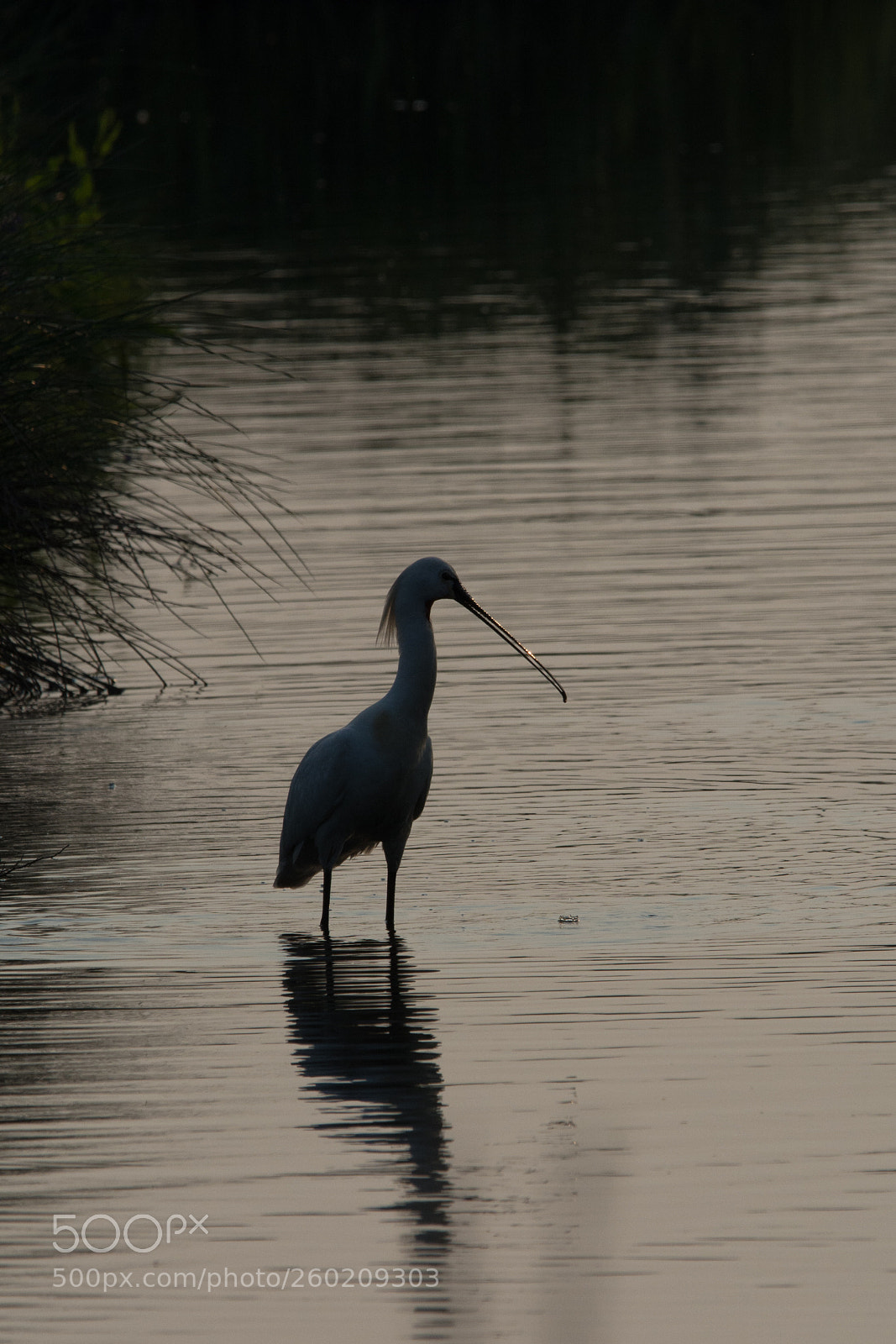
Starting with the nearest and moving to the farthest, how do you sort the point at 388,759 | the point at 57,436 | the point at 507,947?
the point at 507,947 → the point at 388,759 → the point at 57,436

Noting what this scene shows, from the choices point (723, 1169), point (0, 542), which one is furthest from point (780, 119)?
point (723, 1169)

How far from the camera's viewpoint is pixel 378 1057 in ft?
25.3

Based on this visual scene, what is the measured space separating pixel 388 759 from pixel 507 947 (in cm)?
85

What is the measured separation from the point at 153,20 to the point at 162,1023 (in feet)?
158

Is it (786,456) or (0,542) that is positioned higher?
(0,542)

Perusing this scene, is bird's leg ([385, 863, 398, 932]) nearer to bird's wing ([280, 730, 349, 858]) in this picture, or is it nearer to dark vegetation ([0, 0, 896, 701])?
bird's wing ([280, 730, 349, 858])

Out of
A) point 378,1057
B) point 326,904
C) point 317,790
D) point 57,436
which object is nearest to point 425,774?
point 317,790

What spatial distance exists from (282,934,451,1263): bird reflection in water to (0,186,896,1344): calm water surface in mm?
17

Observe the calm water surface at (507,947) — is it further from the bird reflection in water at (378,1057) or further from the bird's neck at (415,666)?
the bird's neck at (415,666)

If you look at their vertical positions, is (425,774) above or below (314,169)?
above

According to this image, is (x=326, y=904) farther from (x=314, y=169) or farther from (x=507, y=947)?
(x=314, y=169)

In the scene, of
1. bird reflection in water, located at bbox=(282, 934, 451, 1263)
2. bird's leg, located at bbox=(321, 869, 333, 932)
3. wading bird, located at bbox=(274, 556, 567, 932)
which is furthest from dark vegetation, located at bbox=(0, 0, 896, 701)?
bird reflection in water, located at bbox=(282, 934, 451, 1263)

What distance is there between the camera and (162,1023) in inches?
320

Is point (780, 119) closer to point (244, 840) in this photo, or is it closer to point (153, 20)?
point (153, 20)
